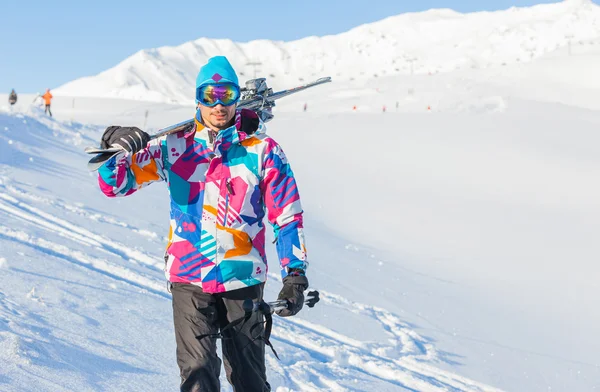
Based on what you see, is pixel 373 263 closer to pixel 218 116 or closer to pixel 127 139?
pixel 218 116

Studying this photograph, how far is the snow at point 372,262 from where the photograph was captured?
5297 millimetres

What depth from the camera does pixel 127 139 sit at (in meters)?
2.98

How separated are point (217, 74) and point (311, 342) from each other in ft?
12.8

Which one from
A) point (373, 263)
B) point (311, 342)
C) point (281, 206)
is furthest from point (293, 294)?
point (373, 263)

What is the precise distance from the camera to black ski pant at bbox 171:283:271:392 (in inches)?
124

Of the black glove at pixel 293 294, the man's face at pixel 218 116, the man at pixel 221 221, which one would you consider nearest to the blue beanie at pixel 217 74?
the man at pixel 221 221

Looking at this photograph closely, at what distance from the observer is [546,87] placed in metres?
46.0

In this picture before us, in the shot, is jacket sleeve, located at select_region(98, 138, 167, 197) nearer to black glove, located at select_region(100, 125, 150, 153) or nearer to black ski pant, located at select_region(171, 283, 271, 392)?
black glove, located at select_region(100, 125, 150, 153)

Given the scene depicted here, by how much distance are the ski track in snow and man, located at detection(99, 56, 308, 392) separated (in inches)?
63.1

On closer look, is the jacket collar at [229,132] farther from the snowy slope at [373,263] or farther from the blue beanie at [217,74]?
the snowy slope at [373,263]

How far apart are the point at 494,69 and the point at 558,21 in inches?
5392

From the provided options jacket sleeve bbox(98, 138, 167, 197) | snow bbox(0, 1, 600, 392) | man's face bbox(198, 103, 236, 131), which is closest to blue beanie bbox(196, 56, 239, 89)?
man's face bbox(198, 103, 236, 131)

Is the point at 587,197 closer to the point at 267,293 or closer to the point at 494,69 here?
the point at 267,293

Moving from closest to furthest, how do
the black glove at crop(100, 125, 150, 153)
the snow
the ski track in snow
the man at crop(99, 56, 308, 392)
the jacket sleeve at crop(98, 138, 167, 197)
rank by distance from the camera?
the black glove at crop(100, 125, 150, 153) < the jacket sleeve at crop(98, 138, 167, 197) < the man at crop(99, 56, 308, 392) < the snow < the ski track in snow
